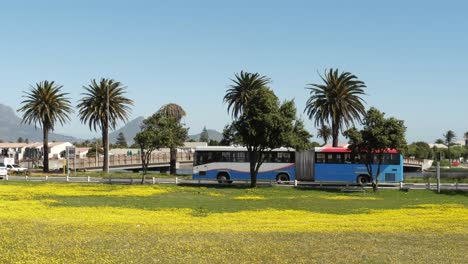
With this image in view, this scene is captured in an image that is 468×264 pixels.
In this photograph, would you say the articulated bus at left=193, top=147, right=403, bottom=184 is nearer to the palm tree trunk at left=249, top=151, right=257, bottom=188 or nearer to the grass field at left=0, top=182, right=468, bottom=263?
the palm tree trunk at left=249, top=151, right=257, bottom=188

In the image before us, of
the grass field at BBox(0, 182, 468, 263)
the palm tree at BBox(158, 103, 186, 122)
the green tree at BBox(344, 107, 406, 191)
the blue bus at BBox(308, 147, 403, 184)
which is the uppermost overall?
the palm tree at BBox(158, 103, 186, 122)

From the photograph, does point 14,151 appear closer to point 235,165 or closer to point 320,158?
point 235,165

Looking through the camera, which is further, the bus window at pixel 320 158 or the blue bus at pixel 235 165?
the blue bus at pixel 235 165

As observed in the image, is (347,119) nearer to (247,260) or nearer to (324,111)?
(324,111)

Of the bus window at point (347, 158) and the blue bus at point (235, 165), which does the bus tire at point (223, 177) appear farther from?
the bus window at point (347, 158)

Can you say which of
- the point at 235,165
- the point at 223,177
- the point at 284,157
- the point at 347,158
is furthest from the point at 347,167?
the point at 223,177

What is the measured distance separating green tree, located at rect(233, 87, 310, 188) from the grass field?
11.2 metres

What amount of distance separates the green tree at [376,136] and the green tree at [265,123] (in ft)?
17.4

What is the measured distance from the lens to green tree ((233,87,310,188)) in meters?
48.0

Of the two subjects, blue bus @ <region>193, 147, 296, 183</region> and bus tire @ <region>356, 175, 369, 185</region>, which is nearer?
bus tire @ <region>356, 175, 369, 185</region>

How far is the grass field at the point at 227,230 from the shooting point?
50.7 feet

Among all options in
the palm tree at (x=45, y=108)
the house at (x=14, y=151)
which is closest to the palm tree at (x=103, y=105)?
the palm tree at (x=45, y=108)

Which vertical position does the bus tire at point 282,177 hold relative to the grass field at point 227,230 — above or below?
above

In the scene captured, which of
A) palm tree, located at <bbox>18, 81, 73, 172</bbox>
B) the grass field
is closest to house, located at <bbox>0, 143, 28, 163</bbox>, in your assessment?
palm tree, located at <bbox>18, 81, 73, 172</bbox>
